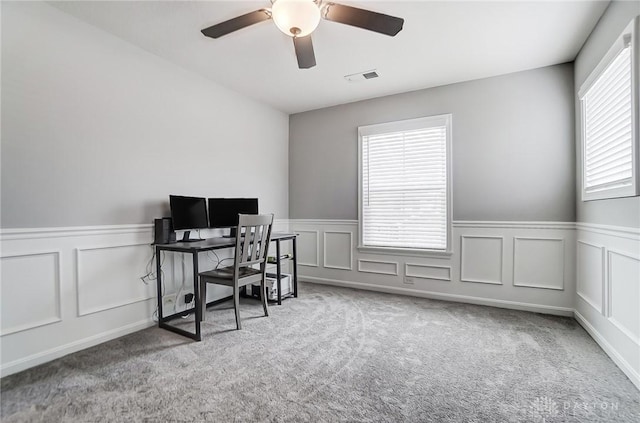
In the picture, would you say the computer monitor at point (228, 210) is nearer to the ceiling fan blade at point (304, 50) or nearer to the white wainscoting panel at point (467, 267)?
the white wainscoting panel at point (467, 267)

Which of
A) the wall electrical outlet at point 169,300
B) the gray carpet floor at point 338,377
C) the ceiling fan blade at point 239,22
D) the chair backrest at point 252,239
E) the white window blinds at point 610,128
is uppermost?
the ceiling fan blade at point 239,22

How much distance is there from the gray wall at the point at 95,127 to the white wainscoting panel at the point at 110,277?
0.26 meters

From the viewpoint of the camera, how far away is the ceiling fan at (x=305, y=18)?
5.68 feet

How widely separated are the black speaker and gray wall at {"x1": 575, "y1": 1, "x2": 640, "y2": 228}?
3.49 metres

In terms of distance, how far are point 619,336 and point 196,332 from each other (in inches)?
123

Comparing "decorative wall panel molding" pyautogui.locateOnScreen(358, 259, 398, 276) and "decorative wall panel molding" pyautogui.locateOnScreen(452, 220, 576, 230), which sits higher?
"decorative wall panel molding" pyautogui.locateOnScreen(452, 220, 576, 230)

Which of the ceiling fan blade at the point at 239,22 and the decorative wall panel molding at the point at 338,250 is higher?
the ceiling fan blade at the point at 239,22

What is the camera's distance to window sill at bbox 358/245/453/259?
363 cm

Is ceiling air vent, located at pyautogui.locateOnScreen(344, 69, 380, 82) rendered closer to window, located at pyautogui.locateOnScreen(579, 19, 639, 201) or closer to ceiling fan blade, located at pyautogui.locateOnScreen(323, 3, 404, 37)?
ceiling fan blade, located at pyautogui.locateOnScreen(323, 3, 404, 37)

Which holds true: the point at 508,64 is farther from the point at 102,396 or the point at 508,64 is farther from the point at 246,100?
the point at 102,396

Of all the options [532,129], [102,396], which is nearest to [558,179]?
[532,129]

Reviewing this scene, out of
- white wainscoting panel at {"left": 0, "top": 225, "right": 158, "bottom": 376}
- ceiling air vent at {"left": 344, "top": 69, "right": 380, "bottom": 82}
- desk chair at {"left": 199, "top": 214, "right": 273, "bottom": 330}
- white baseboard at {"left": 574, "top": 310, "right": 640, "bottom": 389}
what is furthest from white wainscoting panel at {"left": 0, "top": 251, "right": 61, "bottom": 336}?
white baseboard at {"left": 574, "top": 310, "right": 640, "bottom": 389}

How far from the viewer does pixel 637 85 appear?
1837mm

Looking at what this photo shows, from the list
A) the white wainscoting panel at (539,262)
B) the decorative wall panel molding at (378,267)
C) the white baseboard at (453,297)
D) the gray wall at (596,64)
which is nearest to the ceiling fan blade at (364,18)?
the gray wall at (596,64)
